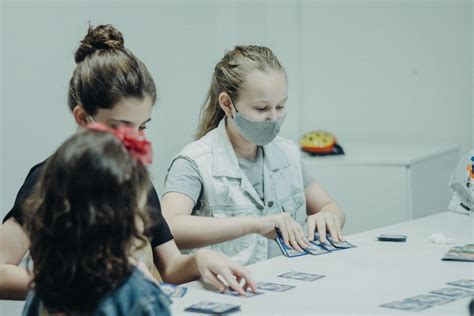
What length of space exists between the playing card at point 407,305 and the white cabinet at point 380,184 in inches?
76.0

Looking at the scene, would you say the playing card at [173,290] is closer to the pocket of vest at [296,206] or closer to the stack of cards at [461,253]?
the stack of cards at [461,253]

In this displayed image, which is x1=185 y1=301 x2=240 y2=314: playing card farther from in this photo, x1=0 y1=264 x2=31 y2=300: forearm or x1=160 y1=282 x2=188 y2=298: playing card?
x1=0 y1=264 x2=31 y2=300: forearm

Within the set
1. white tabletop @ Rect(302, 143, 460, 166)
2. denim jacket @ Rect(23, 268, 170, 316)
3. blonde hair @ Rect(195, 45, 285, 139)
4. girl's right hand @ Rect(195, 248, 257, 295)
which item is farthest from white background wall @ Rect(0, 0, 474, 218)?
denim jacket @ Rect(23, 268, 170, 316)

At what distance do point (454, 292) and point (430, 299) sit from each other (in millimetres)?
87

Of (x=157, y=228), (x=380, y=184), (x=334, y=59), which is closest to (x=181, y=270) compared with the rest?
(x=157, y=228)

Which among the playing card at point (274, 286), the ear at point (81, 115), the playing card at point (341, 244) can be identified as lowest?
the playing card at point (341, 244)

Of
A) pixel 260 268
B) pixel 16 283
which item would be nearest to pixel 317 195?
pixel 260 268

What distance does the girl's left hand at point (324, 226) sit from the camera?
238cm

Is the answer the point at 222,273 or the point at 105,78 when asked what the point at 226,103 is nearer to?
the point at 105,78

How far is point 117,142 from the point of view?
1410 millimetres

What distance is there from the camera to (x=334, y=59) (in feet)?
14.9

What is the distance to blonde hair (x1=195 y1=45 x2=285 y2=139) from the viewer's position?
2.59m

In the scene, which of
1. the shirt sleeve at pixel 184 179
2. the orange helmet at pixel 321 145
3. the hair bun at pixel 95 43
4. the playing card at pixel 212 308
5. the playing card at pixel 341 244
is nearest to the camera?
the playing card at pixel 212 308

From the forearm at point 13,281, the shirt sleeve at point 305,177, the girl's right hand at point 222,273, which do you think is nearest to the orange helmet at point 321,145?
the shirt sleeve at point 305,177
